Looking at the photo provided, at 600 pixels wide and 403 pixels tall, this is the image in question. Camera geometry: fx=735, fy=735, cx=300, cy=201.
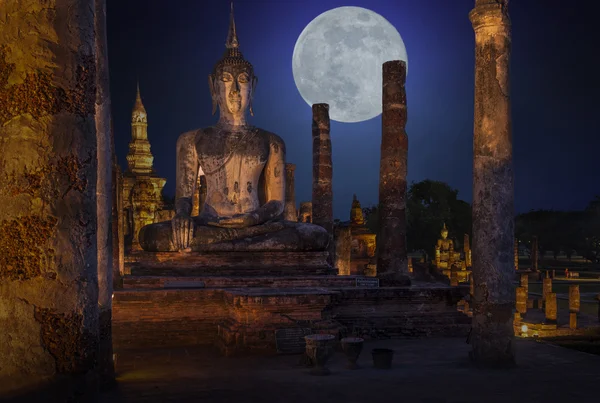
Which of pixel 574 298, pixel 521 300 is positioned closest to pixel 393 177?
pixel 574 298

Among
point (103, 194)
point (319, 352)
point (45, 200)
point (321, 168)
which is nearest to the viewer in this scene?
point (45, 200)

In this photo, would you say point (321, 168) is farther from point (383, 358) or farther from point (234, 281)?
point (383, 358)

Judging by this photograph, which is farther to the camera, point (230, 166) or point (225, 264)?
point (230, 166)

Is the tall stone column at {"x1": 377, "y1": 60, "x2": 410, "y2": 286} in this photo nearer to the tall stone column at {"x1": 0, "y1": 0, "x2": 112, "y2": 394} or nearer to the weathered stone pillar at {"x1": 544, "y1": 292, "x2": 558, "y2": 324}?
the weathered stone pillar at {"x1": 544, "y1": 292, "x2": 558, "y2": 324}

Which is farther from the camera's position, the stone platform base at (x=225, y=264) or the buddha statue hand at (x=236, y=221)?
the buddha statue hand at (x=236, y=221)

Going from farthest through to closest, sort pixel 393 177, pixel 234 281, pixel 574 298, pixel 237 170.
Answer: pixel 574 298 → pixel 393 177 → pixel 237 170 → pixel 234 281

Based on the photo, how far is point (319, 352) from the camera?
25.2ft

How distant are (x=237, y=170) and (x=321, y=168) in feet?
21.8

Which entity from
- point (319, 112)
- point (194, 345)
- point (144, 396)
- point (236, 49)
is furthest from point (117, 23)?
point (144, 396)

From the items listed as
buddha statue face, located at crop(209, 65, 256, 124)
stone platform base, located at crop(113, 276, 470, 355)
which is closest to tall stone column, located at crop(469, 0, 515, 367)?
stone platform base, located at crop(113, 276, 470, 355)

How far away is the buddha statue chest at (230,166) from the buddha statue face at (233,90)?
16.0 inches

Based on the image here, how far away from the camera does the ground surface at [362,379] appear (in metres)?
6.57

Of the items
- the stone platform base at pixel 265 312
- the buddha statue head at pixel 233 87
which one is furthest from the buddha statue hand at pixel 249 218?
the buddha statue head at pixel 233 87

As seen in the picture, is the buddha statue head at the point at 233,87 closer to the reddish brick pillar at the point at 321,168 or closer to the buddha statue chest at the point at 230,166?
the buddha statue chest at the point at 230,166
